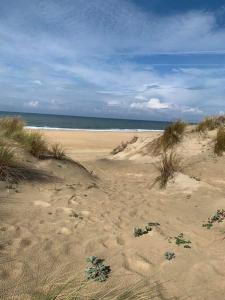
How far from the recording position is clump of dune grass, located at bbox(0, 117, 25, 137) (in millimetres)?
9617

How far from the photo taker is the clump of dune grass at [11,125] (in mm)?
9617

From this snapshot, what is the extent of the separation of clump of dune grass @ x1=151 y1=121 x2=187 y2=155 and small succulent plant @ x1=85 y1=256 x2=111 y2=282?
27.4 feet

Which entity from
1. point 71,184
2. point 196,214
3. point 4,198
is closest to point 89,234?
point 4,198

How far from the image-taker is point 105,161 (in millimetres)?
12945

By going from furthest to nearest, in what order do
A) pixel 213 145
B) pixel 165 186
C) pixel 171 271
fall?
pixel 213 145 → pixel 165 186 → pixel 171 271

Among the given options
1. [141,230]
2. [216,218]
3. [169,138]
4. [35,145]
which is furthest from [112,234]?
[169,138]

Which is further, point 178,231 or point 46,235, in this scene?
point 178,231

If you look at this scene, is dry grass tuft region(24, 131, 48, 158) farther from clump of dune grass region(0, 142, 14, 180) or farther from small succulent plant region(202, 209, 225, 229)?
small succulent plant region(202, 209, 225, 229)

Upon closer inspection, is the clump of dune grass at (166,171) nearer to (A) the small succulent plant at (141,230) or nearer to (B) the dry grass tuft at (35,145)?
(B) the dry grass tuft at (35,145)

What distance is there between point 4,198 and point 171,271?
9.95ft

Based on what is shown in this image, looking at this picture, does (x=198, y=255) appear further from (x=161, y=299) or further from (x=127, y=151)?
(x=127, y=151)

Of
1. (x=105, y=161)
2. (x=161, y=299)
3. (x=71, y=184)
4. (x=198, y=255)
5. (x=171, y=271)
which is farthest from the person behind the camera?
(x=105, y=161)

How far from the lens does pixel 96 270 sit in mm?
3883

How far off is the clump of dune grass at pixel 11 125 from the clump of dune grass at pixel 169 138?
14.5ft
